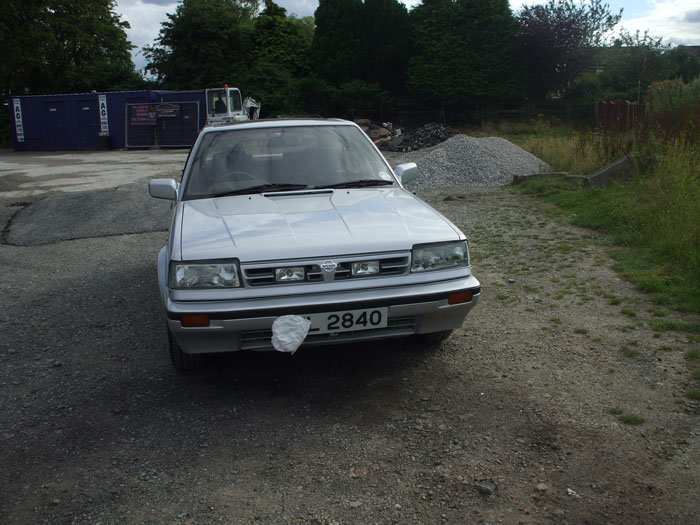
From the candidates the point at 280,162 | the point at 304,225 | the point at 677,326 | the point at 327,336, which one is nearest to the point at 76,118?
the point at 280,162

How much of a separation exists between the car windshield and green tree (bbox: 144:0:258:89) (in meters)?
32.9

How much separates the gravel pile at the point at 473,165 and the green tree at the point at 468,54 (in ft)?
58.7

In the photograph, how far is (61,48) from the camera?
37.0 metres

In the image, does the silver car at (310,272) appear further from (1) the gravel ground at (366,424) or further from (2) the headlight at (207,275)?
(1) the gravel ground at (366,424)

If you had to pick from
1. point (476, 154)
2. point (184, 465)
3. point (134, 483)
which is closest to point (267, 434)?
point (184, 465)

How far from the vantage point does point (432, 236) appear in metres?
3.62

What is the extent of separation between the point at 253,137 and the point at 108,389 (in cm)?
216

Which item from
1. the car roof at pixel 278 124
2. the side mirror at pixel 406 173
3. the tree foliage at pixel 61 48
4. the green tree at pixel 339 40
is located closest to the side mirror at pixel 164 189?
the car roof at pixel 278 124

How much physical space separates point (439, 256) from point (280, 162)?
163 cm

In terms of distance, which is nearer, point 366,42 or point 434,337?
point 434,337

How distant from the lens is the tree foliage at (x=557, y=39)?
3086 cm

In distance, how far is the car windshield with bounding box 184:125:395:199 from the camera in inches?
176

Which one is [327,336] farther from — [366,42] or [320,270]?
[366,42]

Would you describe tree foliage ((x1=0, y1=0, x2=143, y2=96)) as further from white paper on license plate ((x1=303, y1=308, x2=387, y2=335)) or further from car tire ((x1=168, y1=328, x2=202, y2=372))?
white paper on license plate ((x1=303, y1=308, x2=387, y2=335))
